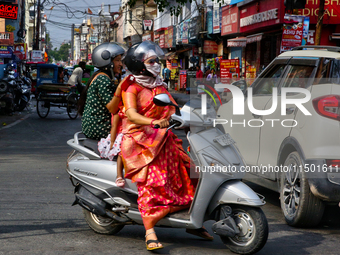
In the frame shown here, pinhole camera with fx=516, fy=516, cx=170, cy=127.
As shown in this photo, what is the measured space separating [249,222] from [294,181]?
4.38 feet

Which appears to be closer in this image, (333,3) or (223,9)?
(333,3)

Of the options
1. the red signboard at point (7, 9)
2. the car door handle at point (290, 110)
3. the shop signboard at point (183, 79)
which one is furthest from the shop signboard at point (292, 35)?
the shop signboard at point (183, 79)

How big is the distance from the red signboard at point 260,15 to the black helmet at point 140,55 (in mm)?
15960

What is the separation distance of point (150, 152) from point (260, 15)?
18490 millimetres

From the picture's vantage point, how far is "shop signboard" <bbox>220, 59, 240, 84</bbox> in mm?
25547

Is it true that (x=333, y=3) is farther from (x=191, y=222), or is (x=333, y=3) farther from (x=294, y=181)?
(x=191, y=222)

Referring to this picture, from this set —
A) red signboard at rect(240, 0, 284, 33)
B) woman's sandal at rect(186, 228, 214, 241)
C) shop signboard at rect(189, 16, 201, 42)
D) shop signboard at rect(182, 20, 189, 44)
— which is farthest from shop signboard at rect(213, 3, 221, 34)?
woman's sandal at rect(186, 228, 214, 241)

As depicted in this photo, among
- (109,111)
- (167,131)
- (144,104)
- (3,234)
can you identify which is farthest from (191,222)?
(3,234)

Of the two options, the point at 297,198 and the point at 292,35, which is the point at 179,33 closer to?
the point at 292,35

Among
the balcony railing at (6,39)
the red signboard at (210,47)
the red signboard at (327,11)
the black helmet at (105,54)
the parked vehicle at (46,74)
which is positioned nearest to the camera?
the black helmet at (105,54)

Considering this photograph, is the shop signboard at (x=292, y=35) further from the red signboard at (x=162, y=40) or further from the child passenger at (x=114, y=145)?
the red signboard at (x=162, y=40)

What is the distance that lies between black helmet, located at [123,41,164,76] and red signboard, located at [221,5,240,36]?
69.9ft

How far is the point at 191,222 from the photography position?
3.97m

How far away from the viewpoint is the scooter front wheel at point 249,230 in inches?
149
